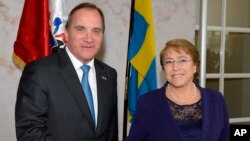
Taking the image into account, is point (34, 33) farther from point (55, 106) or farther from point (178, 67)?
point (178, 67)

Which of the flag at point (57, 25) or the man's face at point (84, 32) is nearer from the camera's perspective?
the man's face at point (84, 32)

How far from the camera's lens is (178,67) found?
6.26 feet

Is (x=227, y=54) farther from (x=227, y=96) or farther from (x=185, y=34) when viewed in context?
(x=185, y=34)

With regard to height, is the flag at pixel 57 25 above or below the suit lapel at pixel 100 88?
above

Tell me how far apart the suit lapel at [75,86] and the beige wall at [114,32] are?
3.51 feet

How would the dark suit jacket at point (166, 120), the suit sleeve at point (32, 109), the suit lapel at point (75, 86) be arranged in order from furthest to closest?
1. the dark suit jacket at point (166, 120)
2. the suit lapel at point (75, 86)
3. the suit sleeve at point (32, 109)

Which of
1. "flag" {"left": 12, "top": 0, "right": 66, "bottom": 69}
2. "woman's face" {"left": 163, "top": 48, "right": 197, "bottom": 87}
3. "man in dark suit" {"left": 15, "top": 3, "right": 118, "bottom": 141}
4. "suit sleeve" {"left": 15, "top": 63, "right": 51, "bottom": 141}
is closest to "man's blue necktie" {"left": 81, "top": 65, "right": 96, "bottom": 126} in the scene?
"man in dark suit" {"left": 15, "top": 3, "right": 118, "bottom": 141}

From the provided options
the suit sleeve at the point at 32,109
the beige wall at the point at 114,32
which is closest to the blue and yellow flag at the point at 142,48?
the beige wall at the point at 114,32

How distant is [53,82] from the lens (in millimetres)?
1645

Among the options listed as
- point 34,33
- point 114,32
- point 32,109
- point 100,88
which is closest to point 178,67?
point 100,88

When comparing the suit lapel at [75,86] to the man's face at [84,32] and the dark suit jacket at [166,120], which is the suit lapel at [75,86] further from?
the dark suit jacket at [166,120]

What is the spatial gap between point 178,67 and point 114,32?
1221 millimetres

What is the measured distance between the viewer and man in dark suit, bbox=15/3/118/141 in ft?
5.14

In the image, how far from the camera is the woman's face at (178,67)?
1.91 meters
